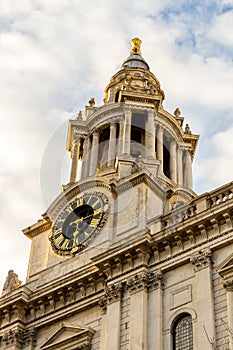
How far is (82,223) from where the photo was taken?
35438 mm

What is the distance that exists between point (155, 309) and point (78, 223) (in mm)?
9167

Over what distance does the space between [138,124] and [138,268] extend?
16.0 meters

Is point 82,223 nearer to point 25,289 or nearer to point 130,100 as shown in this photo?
point 25,289

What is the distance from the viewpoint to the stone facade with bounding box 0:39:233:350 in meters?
26.5

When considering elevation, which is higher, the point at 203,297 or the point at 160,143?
the point at 160,143

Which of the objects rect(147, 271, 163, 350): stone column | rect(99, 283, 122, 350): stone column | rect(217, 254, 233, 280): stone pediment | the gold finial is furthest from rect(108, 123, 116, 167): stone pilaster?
rect(217, 254, 233, 280): stone pediment

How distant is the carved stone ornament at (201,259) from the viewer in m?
27.0

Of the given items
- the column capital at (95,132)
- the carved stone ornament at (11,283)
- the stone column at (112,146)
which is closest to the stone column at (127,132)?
the stone column at (112,146)

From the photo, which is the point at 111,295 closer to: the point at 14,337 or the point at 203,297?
the point at 203,297

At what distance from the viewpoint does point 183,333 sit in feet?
86.0

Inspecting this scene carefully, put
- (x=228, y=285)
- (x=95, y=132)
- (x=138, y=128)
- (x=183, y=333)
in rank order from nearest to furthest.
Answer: (x=228, y=285)
(x=183, y=333)
(x=95, y=132)
(x=138, y=128)

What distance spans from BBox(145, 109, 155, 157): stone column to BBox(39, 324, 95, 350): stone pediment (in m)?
12.5

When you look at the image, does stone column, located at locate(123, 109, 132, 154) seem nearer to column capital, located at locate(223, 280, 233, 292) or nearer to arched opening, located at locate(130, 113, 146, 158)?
arched opening, located at locate(130, 113, 146, 158)

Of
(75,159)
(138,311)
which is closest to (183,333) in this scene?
(138,311)
